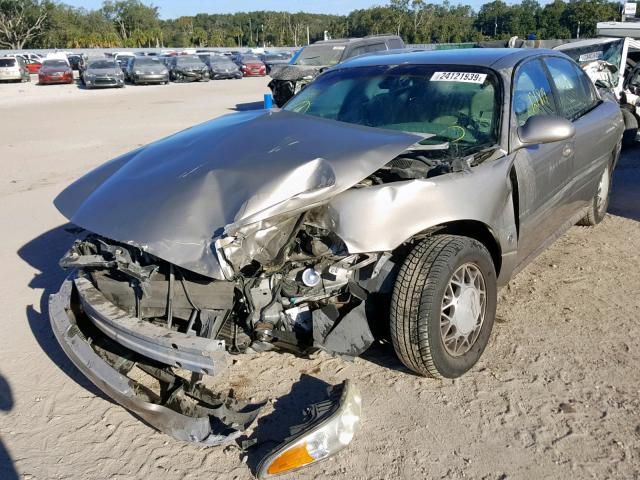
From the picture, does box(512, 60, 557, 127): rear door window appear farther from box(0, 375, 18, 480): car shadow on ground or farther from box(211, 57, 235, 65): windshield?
box(211, 57, 235, 65): windshield

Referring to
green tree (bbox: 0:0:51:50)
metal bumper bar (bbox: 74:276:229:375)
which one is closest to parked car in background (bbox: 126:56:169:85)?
metal bumper bar (bbox: 74:276:229:375)

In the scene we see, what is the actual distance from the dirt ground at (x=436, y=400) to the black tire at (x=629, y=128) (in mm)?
3580

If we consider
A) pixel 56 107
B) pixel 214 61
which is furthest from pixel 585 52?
pixel 214 61

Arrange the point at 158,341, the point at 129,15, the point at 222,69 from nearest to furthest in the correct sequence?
1. the point at 158,341
2. the point at 222,69
3. the point at 129,15

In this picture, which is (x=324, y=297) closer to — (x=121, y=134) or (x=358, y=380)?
(x=358, y=380)

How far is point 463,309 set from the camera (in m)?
3.12

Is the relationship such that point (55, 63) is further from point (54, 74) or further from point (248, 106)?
point (248, 106)

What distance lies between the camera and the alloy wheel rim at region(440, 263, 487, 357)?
10.0 feet

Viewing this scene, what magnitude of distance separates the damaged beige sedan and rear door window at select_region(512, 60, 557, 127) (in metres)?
0.10

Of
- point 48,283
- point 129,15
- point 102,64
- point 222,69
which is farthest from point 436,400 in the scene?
point 129,15

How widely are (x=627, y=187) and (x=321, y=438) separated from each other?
20.6ft

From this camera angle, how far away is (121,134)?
12.7 meters

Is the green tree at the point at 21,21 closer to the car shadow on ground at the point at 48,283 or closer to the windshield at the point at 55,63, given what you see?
the windshield at the point at 55,63

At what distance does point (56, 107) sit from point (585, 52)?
17.2 metres
